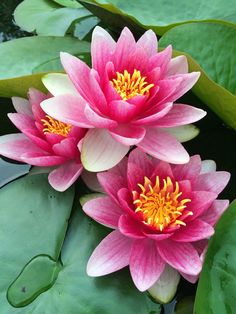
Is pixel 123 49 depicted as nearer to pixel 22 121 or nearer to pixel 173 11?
pixel 22 121

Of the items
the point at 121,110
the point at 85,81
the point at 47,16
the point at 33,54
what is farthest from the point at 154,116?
the point at 47,16

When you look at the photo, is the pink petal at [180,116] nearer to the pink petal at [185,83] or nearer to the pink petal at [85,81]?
the pink petal at [185,83]

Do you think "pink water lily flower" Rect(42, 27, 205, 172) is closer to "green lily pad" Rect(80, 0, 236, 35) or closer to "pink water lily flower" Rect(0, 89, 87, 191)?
"pink water lily flower" Rect(0, 89, 87, 191)

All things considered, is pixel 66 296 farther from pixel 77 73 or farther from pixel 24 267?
pixel 77 73

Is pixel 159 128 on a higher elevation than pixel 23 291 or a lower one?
higher

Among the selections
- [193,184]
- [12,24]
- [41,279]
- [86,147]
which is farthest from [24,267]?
[12,24]

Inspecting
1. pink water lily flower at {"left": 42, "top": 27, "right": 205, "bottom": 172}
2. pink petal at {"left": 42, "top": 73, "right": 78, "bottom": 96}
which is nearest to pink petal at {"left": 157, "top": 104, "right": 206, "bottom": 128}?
pink water lily flower at {"left": 42, "top": 27, "right": 205, "bottom": 172}

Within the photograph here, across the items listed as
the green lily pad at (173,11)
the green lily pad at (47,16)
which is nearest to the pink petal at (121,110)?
the green lily pad at (173,11)
